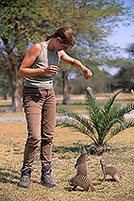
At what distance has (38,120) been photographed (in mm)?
3467

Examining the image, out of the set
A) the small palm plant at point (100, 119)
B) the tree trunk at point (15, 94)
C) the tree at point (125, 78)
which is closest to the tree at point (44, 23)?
the tree trunk at point (15, 94)

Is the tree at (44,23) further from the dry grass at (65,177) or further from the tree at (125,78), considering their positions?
the tree at (125,78)

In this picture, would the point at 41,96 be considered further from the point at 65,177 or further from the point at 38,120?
the point at 65,177

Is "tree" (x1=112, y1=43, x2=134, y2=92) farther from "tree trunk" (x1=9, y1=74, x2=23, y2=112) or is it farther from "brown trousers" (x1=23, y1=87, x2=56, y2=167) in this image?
"brown trousers" (x1=23, y1=87, x2=56, y2=167)

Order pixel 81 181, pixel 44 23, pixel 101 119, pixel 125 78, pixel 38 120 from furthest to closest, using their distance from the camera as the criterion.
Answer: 1. pixel 125 78
2. pixel 44 23
3. pixel 101 119
4. pixel 38 120
5. pixel 81 181

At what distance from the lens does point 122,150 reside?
6168 millimetres

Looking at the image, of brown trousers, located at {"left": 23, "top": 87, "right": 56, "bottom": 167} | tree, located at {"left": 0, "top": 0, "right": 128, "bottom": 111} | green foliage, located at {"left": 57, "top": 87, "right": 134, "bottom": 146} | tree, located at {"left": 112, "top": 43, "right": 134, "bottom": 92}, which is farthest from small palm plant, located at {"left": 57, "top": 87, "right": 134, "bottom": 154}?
tree, located at {"left": 112, "top": 43, "right": 134, "bottom": 92}

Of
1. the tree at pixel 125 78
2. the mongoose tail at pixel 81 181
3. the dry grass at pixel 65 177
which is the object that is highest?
the mongoose tail at pixel 81 181

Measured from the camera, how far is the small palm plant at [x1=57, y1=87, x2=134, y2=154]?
5812mm

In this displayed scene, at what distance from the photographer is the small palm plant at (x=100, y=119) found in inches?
229

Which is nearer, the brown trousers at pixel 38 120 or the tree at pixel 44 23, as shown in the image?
the brown trousers at pixel 38 120

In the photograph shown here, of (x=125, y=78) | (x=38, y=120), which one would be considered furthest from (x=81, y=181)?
(x=125, y=78)

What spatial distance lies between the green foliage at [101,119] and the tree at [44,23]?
1011 centimetres

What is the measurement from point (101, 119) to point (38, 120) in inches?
102
